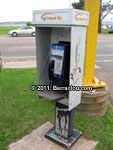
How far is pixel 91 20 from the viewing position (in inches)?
126

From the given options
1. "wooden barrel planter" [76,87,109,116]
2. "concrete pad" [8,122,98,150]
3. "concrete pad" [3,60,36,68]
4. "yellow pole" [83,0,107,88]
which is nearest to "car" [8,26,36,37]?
"concrete pad" [3,60,36,68]

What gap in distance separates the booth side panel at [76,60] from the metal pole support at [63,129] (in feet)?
0.95

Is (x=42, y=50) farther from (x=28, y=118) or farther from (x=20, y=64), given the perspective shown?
(x=20, y=64)

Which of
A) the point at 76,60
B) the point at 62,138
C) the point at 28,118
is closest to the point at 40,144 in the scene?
the point at 62,138

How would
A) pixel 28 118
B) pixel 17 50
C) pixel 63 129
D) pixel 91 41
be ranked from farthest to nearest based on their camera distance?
pixel 17 50 → pixel 28 118 → pixel 91 41 → pixel 63 129

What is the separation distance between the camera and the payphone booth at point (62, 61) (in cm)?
212

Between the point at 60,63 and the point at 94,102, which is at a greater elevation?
the point at 60,63

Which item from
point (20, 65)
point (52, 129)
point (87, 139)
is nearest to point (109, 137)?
point (87, 139)

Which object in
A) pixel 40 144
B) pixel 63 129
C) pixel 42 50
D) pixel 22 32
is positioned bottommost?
pixel 40 144

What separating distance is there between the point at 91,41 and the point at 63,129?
1.69 meters

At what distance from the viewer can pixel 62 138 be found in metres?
2.82

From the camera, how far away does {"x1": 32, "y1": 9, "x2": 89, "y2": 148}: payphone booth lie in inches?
83.6

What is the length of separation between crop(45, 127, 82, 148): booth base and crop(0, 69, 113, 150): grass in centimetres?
20

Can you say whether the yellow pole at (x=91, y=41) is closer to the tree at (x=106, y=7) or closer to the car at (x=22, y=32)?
the car at (x=22, y=32)
